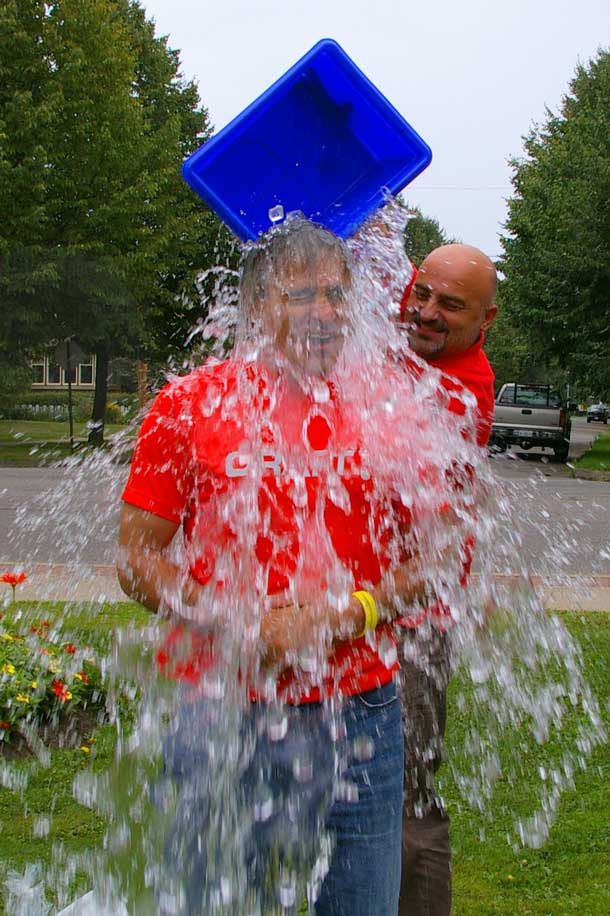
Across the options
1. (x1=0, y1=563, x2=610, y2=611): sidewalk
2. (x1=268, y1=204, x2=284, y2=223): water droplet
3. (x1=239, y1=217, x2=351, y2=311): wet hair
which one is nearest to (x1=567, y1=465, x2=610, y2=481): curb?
(x1=0, y1=563, x2=610, y2=611): sidewalk

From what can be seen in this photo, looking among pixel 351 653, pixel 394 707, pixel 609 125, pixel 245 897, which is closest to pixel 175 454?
pixel 351 653

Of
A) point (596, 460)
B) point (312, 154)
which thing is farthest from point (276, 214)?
point (596, 460)

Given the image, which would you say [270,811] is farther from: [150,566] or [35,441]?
[35,441]

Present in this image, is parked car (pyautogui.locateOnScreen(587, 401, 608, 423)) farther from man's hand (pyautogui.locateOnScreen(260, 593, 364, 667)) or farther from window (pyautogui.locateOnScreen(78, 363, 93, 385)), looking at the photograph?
man's hand (pyautogui.locateOnScreen(260, 593, 364, 667))

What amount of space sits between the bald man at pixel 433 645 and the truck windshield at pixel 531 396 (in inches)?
906

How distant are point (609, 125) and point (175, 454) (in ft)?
81.0

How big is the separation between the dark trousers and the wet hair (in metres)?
1.04

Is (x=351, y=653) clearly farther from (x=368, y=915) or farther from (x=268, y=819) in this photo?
(x=368, y=915)

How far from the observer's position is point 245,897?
1988 millimetres

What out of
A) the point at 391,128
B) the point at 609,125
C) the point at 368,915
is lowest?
the point at 368,915

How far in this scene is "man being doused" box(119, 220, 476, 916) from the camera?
1964mm

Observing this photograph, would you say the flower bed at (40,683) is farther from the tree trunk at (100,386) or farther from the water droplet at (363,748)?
the tree trunk at (100,386)

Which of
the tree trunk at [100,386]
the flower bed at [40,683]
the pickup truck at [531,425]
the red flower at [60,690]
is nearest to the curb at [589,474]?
the pickup truck at [531,425]

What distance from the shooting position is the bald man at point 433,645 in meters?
2.62
